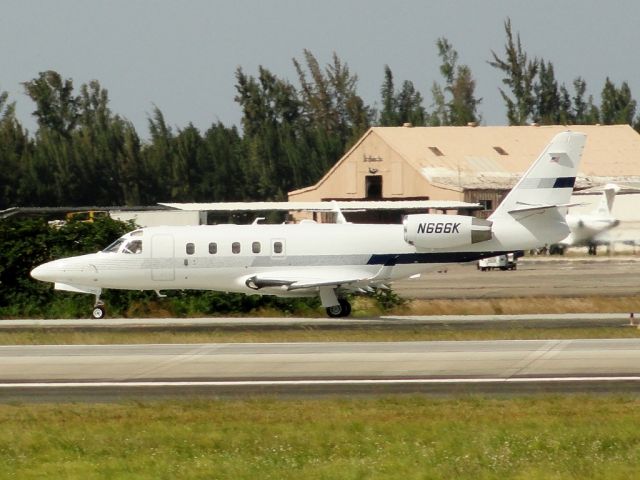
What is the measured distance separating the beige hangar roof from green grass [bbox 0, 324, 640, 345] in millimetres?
53283

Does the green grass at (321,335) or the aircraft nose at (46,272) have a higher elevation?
Result: the aircraft nose at (46,272)

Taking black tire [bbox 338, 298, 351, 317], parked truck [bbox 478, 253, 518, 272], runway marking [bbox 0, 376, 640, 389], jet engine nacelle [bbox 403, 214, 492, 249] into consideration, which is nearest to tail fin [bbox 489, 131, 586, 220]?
jet engine nacelle [bbox 403, 214, 492, 249]

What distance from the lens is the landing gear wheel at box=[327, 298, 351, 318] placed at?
38.2m

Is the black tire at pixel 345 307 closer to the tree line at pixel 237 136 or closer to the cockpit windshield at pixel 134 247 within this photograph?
the cockpit windshield at pixel 134 247

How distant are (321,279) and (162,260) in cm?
451

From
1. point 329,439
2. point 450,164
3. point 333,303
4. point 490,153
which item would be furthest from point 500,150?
point 329,439

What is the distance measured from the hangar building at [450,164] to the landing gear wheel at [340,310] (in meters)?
47.6

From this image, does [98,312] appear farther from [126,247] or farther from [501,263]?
[501,263]

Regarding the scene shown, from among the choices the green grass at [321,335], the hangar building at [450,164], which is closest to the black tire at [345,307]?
the green grass at [321,335]

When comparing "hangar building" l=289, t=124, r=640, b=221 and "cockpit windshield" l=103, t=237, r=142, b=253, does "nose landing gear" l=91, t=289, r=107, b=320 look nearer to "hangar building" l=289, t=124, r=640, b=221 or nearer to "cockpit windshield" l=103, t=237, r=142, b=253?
"cockpit windshield" l=103, t=237, r=142, b=253

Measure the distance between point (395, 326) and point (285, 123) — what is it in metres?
95.3

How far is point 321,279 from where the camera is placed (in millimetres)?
37156

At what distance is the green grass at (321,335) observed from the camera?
3120 centimetres

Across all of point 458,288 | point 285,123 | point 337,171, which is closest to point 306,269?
point 458,288
